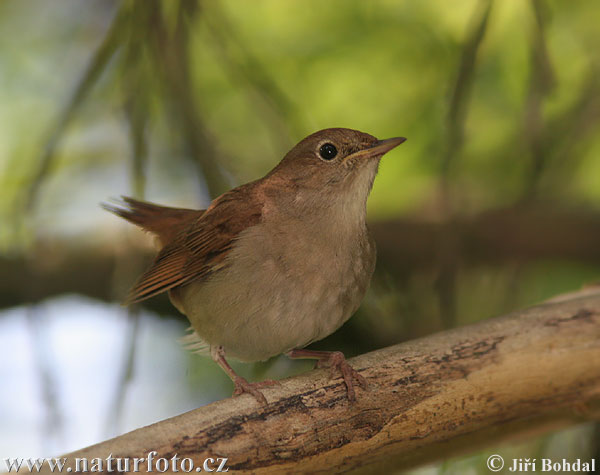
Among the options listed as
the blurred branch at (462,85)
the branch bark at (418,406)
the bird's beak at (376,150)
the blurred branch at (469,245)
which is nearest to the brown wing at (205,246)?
the bird's beak at (376,150)

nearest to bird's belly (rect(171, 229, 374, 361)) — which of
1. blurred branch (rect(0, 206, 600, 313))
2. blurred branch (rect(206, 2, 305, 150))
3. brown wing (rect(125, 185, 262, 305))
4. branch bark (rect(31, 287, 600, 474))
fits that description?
brown wing (rect(125, 185, 262, 305))

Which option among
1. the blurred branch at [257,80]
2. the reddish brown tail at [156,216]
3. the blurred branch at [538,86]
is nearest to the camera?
the blurred branch at [538,86]

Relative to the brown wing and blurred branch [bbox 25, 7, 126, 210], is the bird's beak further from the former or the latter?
blurred branch [bbox 25, 7, 126, 210]

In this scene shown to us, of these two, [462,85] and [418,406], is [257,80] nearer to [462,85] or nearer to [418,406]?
[462,85]

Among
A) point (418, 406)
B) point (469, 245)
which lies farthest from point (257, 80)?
point (469, 245)

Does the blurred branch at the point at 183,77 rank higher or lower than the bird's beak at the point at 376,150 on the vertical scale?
higher

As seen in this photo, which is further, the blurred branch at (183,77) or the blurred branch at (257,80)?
the blurred branch at (257,80)

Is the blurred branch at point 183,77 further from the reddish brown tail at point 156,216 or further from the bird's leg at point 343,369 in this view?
the bird's leg at point 343,369
